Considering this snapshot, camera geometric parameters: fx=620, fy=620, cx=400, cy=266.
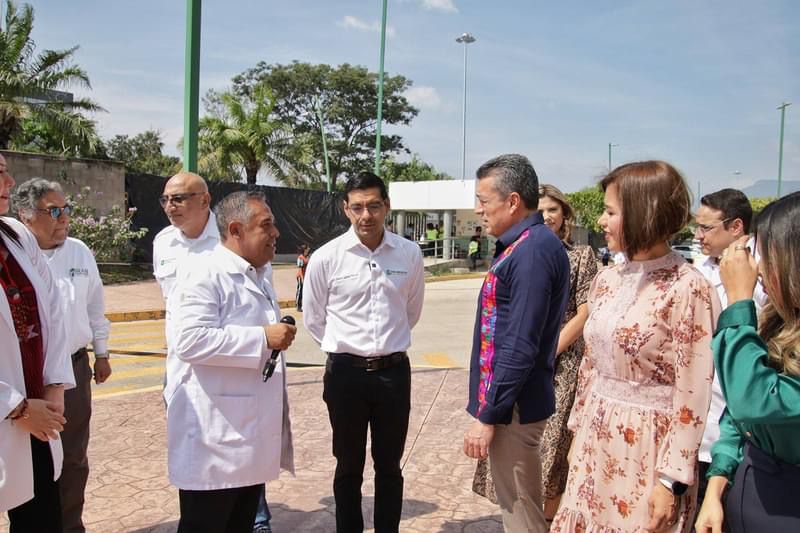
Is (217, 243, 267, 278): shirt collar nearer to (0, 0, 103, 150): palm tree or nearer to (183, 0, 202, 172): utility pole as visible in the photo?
(183, 0, 202, 172): utility pole

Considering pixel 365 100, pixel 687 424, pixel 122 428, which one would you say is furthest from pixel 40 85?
pixel 365 100

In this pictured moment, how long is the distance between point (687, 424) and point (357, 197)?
79.8 inches

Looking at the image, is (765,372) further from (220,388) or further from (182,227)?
(182,227)

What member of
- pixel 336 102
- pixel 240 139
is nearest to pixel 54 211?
pixel 240 139

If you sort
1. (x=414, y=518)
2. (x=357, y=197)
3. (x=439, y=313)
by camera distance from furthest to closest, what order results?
1. (x=439, y=313)
2. (x=414, y=518)
3. (x=357, y=197)

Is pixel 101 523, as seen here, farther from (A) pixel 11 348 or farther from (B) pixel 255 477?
(A) pixel 11 348

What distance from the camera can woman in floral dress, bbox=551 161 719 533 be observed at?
1997 millimetres

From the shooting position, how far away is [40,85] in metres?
17.5

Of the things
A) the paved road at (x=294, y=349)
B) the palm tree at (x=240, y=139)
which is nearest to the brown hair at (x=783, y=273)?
the paved road at (x=294, y=349)

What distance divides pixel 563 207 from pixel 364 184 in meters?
1.32

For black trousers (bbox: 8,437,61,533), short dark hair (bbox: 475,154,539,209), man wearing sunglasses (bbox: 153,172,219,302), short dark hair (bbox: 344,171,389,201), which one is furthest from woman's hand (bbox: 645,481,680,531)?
man wearing sunglasses (bbox: 153,172,219,302)

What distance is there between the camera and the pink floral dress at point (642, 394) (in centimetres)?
199

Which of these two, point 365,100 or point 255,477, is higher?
point 365,100

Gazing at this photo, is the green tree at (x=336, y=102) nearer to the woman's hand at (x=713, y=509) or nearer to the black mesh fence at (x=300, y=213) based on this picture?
the black mesh fence at (x=300, y=213)
